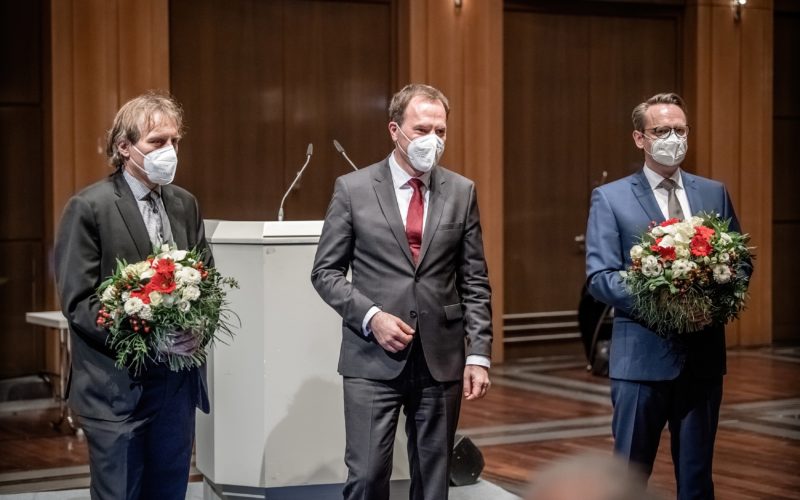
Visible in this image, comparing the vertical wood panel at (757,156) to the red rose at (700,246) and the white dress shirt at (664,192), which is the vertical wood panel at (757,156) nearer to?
the white dress shirt at (664,192)

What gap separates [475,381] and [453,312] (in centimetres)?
22

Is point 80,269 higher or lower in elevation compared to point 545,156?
lower

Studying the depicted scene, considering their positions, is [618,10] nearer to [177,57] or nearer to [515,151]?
[515,151]

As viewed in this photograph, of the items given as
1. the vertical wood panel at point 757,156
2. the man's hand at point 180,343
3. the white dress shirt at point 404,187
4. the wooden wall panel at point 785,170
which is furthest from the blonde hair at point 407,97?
the wooden wall panel at point 785,170

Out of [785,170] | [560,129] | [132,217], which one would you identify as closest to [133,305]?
[132,217]

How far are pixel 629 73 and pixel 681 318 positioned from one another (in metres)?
7.93

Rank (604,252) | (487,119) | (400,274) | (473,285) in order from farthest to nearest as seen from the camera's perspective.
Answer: (487,119) → (604,252) → (473,285) → (400,274)

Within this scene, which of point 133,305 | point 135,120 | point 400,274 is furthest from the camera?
point 400,274

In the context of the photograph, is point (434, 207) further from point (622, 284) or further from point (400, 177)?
point (622, 284)

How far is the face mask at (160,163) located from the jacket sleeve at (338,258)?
0.49 meters

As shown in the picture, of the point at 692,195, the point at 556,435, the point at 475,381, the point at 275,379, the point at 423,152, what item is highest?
the point at 423,152

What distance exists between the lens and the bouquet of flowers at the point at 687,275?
137 inches

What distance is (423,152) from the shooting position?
3508 millimetres

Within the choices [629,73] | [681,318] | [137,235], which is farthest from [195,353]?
[629,73]
